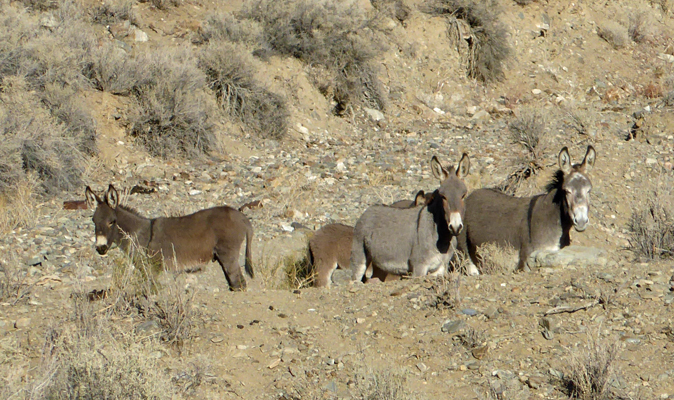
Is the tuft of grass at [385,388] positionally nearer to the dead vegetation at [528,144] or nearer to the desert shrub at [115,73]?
the dead vegetation at [528,144]

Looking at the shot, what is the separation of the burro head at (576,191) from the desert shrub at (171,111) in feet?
28.3

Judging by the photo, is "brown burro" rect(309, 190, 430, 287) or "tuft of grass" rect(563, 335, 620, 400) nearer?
"tuft of grass" rect(563, 335, 620, 400)

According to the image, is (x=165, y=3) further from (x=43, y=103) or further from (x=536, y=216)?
(x=536, y=216)

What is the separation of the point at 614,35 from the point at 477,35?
17.8 ft

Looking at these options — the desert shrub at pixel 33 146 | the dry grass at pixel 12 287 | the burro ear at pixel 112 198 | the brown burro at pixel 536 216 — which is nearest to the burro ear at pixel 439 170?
the brown burro at pixel 536 216

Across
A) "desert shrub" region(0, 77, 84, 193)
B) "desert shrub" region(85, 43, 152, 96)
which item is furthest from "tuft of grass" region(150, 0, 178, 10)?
"desert shrub" region(0, 77, 84, 193)

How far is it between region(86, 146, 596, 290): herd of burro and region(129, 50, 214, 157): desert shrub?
5.78 metres

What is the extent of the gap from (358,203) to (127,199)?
3.97 m

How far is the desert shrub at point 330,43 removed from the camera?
1906 cm

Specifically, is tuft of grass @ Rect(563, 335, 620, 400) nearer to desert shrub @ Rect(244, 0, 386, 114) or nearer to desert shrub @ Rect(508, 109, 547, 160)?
desert shrub @ Rect(508, 109, 547, 160)

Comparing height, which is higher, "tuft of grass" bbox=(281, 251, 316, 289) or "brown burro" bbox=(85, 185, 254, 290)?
"brown burro" bbox=(85, 185, 254, 290)

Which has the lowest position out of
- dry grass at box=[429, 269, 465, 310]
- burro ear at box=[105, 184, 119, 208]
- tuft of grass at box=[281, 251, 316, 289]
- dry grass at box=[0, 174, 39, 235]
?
dry grass at box=[0, 174, 39, 235]

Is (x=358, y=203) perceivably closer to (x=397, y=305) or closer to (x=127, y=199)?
(x=127, y=199)

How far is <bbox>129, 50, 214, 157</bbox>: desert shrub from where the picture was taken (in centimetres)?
1515
